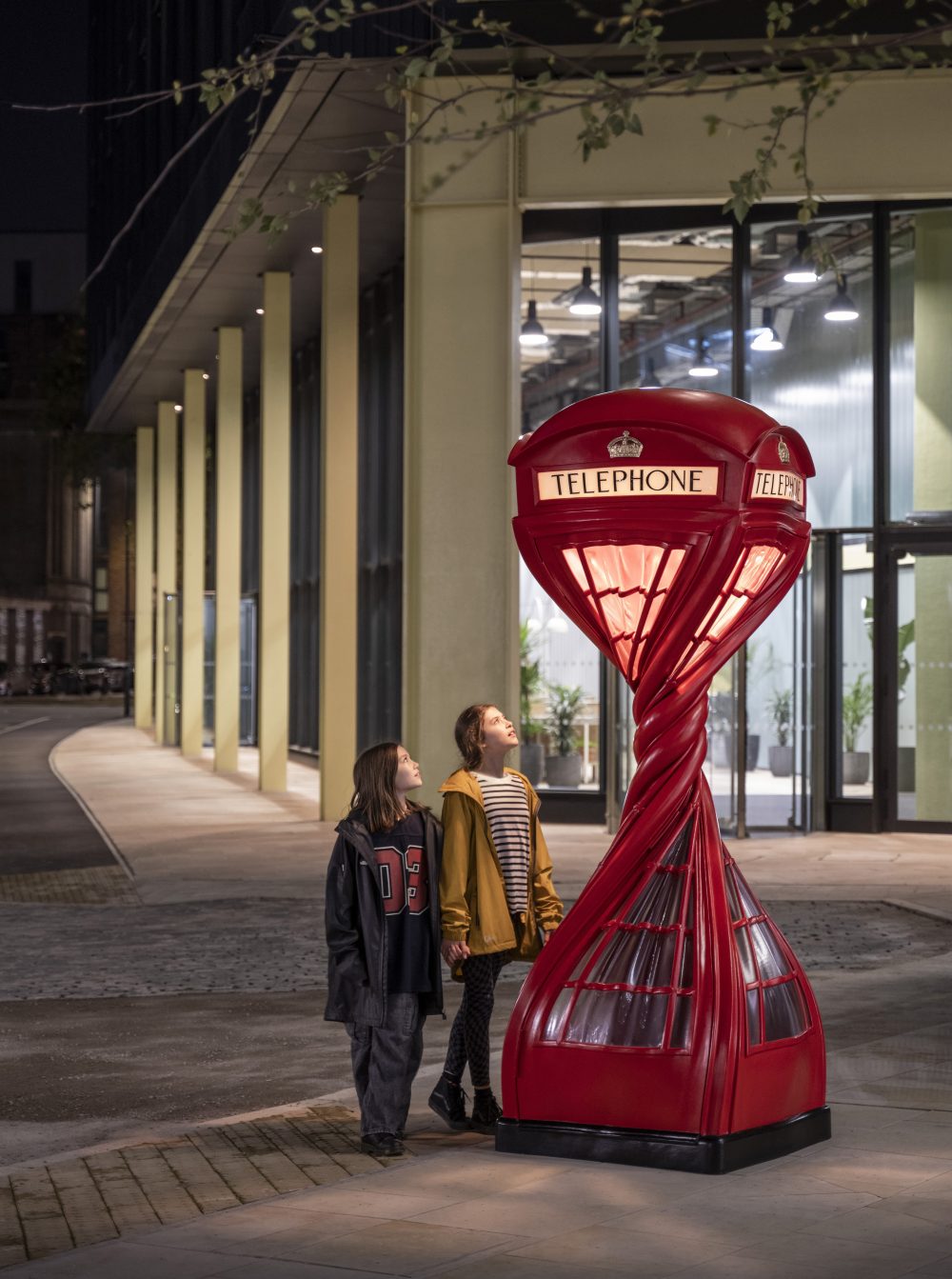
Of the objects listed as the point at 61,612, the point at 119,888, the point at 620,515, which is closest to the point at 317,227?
the point at 119,888

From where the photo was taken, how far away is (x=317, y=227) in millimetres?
23406

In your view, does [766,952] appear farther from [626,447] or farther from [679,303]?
[679,303]

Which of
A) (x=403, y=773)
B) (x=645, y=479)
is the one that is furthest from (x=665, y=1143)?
(x=645, y=479)

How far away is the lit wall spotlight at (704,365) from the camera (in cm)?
1969

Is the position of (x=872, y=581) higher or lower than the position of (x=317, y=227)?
lower

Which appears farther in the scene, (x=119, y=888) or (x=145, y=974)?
(x=119, y=888)

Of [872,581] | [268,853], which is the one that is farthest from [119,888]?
[872,581]

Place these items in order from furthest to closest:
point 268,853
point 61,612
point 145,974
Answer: point 61,612, point 268,853, point 145,974

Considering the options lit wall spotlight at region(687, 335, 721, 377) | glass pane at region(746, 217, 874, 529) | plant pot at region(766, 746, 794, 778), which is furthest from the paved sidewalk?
lit wall spotlight at region(687, 335, 721, 377)

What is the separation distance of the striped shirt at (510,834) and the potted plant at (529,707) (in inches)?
509

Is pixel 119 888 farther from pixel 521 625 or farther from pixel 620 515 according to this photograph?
pixel 620 515

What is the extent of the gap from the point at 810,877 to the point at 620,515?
9.41m

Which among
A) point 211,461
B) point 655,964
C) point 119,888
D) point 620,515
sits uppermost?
point 211,461

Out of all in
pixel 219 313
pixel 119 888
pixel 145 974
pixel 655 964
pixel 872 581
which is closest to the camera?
pixel 655 964
